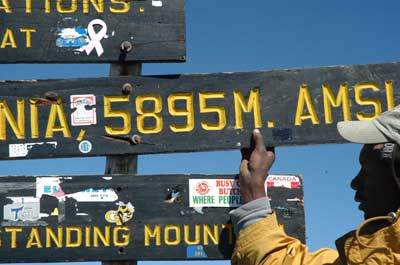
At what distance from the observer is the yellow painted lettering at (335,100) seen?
4000 mm

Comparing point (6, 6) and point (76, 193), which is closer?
point (76, 193)

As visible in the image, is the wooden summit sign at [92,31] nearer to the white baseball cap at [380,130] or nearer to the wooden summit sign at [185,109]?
the wooden summit sign at [185,109]

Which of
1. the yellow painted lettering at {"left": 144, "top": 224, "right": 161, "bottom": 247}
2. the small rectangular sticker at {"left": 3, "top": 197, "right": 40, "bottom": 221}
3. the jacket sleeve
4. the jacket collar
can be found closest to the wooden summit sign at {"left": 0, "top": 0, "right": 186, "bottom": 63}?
the small rectangular sticker at {"left": 3, "top": 197, "right": 40, "bottom": 221}

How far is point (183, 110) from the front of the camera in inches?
158

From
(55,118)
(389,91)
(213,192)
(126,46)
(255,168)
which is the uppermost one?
(126,46)

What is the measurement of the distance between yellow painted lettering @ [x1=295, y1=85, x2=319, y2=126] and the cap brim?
1.20 metres

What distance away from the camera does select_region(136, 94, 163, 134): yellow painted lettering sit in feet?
13.2

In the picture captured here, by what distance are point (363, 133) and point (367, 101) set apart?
136 cm

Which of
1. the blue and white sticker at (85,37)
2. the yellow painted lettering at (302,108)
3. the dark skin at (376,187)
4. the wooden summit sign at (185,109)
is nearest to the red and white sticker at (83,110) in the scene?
the wooden summit sign at (185,109)

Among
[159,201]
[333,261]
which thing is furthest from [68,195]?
[333,261]

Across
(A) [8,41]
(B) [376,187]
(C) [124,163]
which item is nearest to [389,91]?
(B) [376,187]

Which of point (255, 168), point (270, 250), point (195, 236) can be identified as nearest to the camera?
point (270, 250)

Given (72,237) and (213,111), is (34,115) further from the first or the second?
(213,111)

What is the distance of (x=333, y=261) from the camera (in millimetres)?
3062
